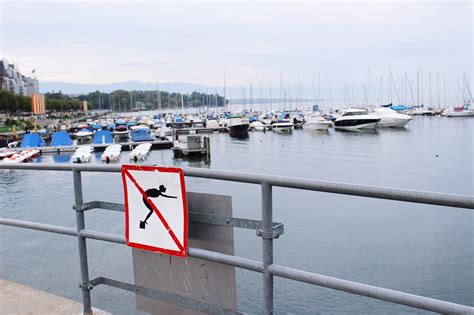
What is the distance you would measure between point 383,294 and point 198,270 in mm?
1316

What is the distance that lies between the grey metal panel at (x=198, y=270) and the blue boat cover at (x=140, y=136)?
62.5m

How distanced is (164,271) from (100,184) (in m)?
31.0

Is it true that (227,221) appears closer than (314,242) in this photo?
Yes

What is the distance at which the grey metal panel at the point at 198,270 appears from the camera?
3.04 meters

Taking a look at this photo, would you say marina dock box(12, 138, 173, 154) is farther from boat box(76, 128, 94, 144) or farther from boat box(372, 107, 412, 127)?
boat box(372, 107, 412, 127)

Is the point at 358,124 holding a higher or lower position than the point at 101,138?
lower

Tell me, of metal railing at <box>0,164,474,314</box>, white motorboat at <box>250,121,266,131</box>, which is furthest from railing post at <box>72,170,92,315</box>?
white motorboat at <box>250,121,266,131</box>

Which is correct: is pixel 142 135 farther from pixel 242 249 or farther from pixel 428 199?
pixel 428 199

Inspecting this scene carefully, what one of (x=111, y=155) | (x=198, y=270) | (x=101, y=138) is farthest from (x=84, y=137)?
(x=198, y=270)

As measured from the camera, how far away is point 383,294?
2242 millimetres

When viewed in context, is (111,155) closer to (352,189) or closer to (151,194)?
(151,194)

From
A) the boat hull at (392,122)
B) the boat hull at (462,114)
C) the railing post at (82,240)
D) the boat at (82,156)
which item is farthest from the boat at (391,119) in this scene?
the railing post at (82,240)

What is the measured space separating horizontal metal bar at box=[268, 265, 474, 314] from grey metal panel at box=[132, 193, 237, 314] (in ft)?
1.70

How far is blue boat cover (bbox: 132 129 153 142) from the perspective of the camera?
65.0m
